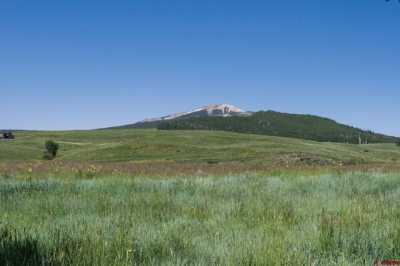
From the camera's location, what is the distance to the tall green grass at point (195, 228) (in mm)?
4871

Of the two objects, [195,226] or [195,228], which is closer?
[195,228]

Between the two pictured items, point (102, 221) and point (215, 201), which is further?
point (215, 201)

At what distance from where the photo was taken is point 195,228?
22.2ft

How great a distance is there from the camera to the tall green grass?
4.87 metres

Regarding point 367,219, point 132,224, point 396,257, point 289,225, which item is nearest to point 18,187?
point 132,224

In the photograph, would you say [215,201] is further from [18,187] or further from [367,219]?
[18,187]

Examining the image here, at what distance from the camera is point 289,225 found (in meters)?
6.96

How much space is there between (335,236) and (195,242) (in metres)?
1.68

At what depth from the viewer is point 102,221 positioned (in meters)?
6.98

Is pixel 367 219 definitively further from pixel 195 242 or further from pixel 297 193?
pixel 297 193

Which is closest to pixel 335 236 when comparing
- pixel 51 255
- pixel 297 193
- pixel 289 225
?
pixel 289 225

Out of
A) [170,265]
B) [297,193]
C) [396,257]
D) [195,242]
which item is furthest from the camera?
[297,193]

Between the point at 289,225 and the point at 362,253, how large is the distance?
1599 millimetres

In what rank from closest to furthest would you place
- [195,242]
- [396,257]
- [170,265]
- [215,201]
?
[170,265]
[396,257]
[195,242]
[215,201]
